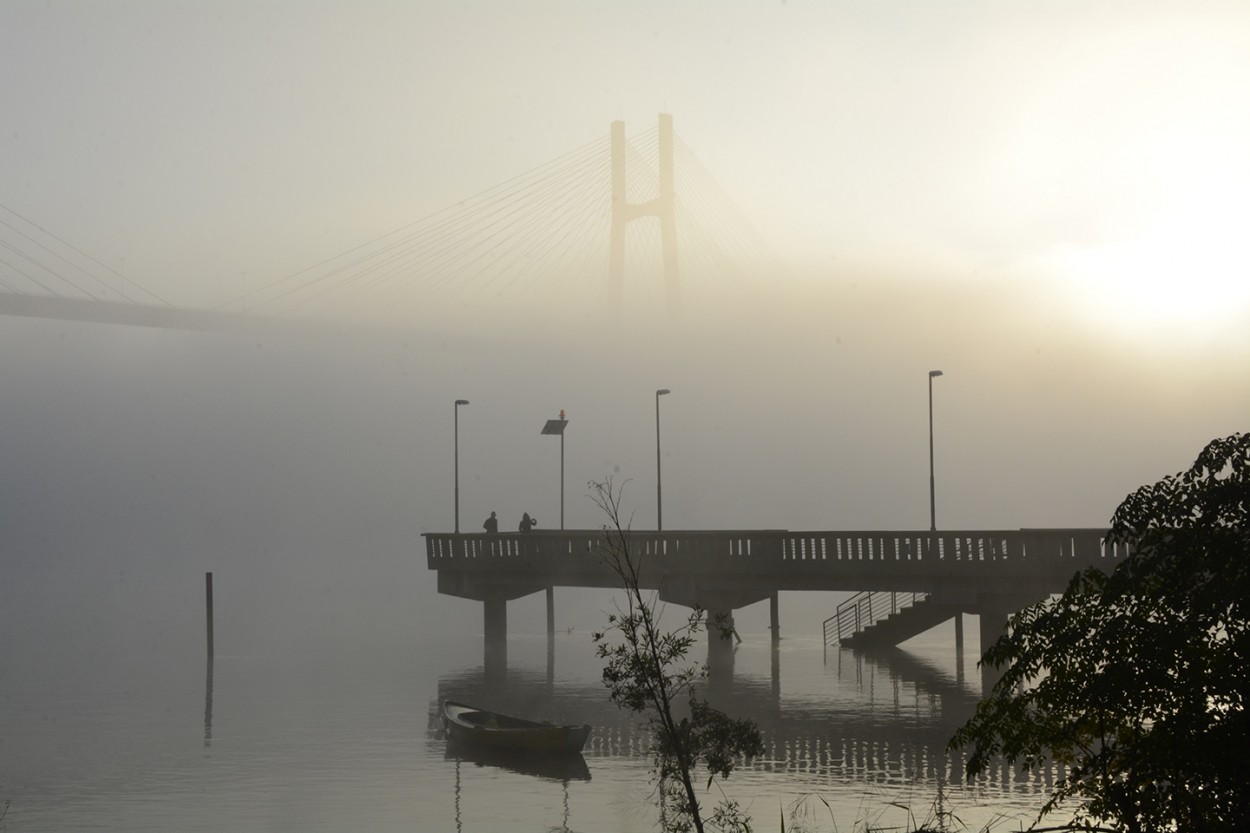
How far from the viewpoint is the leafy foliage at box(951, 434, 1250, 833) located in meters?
11.8

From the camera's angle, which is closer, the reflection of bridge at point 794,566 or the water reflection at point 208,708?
the water reflection at point 208,708

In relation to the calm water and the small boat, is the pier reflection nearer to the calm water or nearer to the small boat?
the calm water

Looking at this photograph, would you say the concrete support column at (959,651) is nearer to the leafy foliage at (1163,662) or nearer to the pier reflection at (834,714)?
the pier reflection at (834,714)

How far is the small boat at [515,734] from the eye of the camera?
32094 mm

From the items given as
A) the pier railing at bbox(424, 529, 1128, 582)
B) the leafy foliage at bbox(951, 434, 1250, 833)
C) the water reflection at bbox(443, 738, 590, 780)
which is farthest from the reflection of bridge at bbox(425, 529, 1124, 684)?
the leafy foliage at bbox(951, 434, 1250, 833)

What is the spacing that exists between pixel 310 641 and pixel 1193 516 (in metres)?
73.4

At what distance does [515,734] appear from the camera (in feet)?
107

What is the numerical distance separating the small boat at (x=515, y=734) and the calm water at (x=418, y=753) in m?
0.62

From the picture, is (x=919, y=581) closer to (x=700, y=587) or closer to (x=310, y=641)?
(x=700, y=587)

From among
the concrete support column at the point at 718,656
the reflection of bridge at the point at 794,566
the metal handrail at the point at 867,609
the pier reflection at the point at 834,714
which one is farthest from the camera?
the metal handrail at the point at 867,609

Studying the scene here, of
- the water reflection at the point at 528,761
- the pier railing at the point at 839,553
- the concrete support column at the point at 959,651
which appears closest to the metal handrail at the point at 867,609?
the concrete support column at the point at 959,651

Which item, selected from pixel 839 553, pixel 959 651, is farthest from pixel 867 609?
pixel 839 553

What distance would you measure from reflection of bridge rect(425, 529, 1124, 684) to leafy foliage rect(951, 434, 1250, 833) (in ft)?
65.4

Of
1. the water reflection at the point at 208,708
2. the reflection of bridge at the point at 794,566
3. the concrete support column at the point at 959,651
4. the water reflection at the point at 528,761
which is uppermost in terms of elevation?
the reflection of bridge at the point at 794,566
